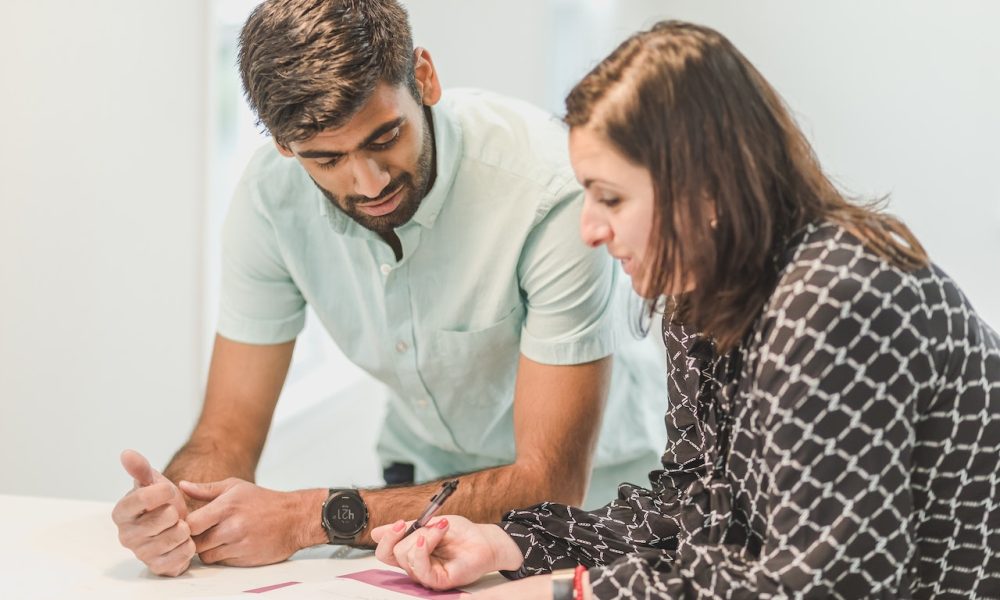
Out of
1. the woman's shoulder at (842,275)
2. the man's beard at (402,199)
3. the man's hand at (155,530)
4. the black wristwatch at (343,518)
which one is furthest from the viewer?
the man's beard at (402,199)

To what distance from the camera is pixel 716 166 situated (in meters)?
1.04

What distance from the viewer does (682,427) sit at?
133 centimetres

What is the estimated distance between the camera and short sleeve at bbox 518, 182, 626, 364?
1.66m

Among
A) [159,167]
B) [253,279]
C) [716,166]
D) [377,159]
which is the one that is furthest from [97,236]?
[716,166]

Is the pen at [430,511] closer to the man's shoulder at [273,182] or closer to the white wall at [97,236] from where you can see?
the man's shoulder at [273,182]

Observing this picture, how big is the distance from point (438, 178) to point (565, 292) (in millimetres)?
268

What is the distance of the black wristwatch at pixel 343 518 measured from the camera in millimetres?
1495

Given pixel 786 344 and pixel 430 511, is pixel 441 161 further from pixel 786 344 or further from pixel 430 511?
pixel 786 344

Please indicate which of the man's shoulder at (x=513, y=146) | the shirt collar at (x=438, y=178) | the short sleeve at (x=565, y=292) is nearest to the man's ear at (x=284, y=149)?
the shirt collar at (x=438, y=178)

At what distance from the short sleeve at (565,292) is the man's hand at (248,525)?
43 cm

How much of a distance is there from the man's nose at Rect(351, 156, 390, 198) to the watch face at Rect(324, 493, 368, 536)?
44 centimetres

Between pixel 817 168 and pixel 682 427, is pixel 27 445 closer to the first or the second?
pixel 682 427

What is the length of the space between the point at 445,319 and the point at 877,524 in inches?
36.7

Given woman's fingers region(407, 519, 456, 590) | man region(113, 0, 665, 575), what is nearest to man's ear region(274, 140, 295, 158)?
man region(113, 0, 665, 575)
